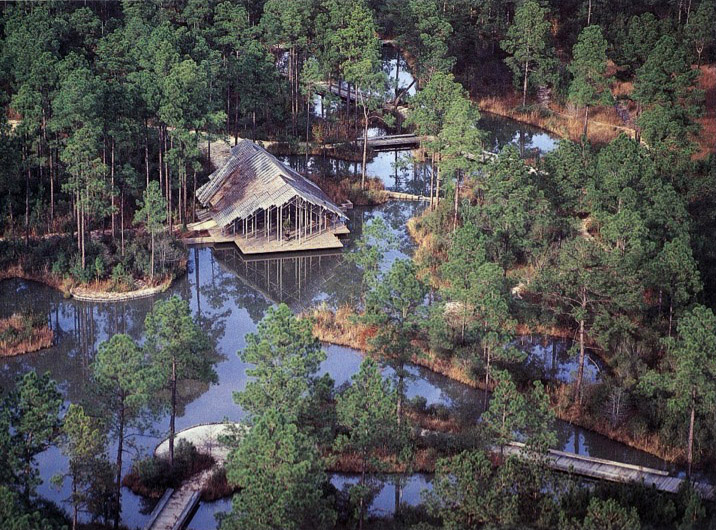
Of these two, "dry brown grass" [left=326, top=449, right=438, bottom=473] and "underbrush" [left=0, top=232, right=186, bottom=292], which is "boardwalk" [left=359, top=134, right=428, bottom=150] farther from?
"dry brown grass" [left=326, top=449, right=438, bottom=473]

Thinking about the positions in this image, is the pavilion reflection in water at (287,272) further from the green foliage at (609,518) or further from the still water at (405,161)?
the green foliage at (609,518)

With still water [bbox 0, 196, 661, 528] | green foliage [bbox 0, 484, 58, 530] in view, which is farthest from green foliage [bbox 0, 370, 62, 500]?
still water [bbox 0, 196, 661, 528]

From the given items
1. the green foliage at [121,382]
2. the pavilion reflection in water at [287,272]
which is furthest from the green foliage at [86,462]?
the pavilion reflection in water at [287,272]

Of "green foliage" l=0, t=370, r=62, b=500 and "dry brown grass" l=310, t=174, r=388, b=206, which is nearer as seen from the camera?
"green foliage" l=0, t=370, r=62, b=500

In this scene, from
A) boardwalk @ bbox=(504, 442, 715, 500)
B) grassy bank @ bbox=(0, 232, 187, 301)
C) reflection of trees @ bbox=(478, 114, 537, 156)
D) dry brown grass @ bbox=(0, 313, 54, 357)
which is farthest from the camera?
reflection of trees @ bbox=(478, 114, 537, 156)

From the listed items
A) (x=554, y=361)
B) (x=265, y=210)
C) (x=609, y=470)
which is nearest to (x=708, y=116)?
(x=265, y=210)
